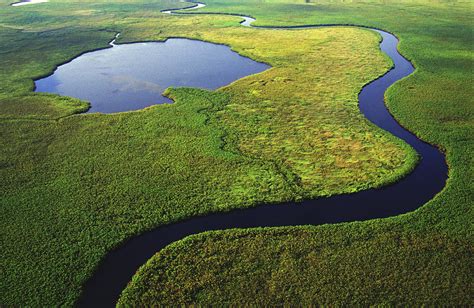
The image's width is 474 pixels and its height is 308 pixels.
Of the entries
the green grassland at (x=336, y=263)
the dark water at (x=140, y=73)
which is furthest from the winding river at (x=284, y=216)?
the dark water at (x=140, y=73)

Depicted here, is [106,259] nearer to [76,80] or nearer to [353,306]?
[353,306]

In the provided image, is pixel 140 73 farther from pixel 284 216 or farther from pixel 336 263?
pixel 336 263

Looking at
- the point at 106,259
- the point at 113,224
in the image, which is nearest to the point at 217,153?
the point at 113,224

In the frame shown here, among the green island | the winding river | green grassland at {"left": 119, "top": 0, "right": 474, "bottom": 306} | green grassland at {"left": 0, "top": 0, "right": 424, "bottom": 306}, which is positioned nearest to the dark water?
green grassland at {"left": 0, "top": 0, "right": 424, "bottom": 306}

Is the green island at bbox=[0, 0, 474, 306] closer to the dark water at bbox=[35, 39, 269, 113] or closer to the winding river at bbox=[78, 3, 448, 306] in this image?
the winding river at bbox=[78, 3, 448, 306]

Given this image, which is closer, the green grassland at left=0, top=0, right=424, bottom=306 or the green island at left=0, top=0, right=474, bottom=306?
the green island at left=0, top=0, right=474, bottom=306

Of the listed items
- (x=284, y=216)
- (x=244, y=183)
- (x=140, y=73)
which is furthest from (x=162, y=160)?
(x=140, y=73)
